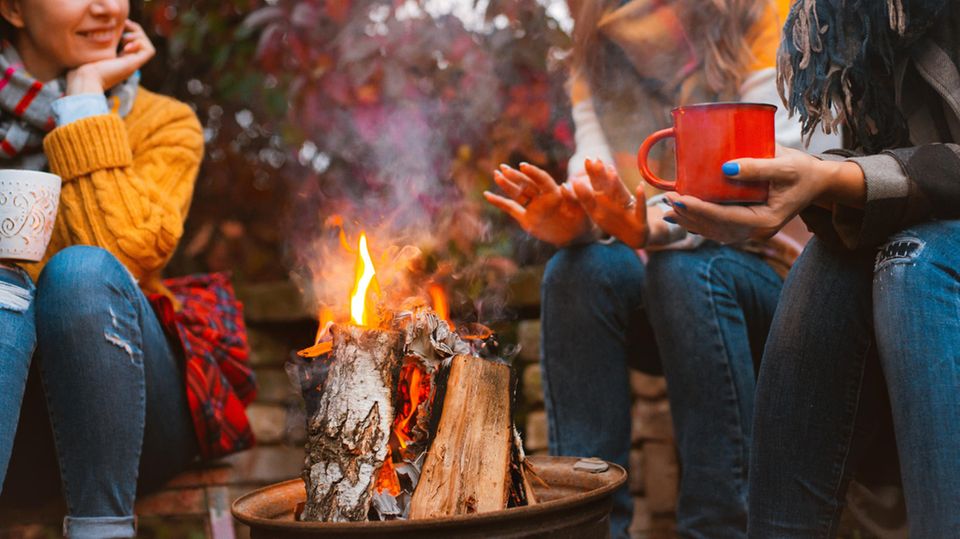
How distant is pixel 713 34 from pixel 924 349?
1.00 m

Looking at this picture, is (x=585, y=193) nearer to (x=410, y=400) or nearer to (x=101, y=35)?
(x=410, y=400)

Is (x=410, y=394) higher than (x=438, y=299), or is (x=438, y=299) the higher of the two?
(x=438, y=299)

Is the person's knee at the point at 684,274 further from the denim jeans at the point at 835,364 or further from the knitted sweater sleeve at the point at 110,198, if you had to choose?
the knitted sweater sleeve at the point at 110,198

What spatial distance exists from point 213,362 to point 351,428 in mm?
822

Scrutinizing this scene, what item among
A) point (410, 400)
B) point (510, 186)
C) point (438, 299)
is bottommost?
point (410, 400)

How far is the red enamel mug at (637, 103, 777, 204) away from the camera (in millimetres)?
1191

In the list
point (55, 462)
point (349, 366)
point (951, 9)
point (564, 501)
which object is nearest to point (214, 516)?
point (55, 462)

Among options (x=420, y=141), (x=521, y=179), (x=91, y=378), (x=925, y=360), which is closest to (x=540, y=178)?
(x=521, y=179)

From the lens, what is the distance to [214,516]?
2.00 metres

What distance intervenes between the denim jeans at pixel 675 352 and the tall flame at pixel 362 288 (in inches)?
20.8

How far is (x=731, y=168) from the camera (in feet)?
3.85

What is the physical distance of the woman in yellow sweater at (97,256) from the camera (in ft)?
5.38

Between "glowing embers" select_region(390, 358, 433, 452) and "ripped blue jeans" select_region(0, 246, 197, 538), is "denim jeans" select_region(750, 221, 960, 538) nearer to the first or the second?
"glowing embers" select_region(390, 358, 433, 452)

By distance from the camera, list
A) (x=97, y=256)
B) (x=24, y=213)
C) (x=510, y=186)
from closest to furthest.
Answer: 1. (x=24, y=213)
2. (x=97, y=256)
3. (x=510, y=186)
